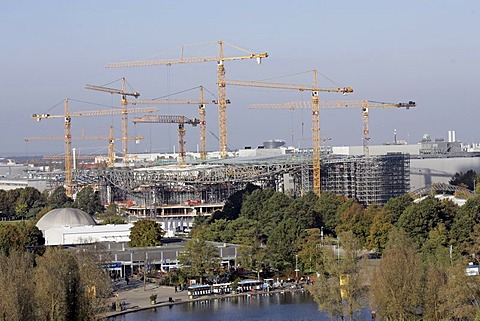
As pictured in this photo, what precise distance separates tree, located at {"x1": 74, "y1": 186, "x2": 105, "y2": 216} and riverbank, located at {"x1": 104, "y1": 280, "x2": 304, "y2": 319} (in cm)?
1895

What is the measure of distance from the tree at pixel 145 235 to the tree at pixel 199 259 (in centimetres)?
301

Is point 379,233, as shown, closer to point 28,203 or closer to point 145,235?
point 145,235

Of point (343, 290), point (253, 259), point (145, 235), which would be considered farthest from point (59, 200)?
point (343, 290)

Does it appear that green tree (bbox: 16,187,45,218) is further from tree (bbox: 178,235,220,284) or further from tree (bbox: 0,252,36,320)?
tree (bbox: 0,252,36,320)

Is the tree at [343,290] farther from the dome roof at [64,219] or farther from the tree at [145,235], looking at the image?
the dome roof at [64,219]

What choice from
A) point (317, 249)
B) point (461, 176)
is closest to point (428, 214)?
point (317, 249)

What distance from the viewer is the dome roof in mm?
28875

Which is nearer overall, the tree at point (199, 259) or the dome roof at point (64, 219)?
the tree at point (199, 259)

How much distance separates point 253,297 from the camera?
20.5 m

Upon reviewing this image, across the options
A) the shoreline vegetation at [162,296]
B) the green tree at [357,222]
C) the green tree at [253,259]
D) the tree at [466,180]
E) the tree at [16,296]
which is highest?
the tree at [466,180]

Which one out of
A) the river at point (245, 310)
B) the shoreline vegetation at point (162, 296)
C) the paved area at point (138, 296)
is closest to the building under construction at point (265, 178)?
the paved area at point (138, 296)

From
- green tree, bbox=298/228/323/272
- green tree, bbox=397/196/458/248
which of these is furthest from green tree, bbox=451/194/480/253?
green tree, bbox=298/228/323/272

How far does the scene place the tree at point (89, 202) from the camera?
41.1 m

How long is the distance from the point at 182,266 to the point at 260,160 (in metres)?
21.8
